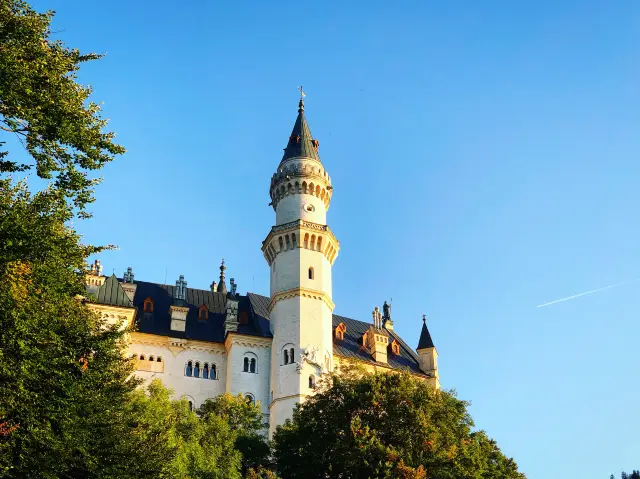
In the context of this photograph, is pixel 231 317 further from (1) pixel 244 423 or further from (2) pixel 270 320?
(1) pixel 244 423

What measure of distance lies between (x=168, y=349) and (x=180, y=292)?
6.22 metres

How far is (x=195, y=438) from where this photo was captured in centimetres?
4309

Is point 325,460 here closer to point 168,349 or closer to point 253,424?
point 253,424

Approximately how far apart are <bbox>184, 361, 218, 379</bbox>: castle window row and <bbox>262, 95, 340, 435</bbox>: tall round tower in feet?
16.9

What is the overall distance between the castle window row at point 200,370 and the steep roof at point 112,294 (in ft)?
24.0

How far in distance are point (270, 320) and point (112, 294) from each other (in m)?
13.6

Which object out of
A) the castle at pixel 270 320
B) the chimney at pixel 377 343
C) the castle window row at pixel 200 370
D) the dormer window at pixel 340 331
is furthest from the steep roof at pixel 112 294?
the chimney at pixel 377 343

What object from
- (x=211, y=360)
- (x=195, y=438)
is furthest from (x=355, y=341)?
(x=195, y=438)

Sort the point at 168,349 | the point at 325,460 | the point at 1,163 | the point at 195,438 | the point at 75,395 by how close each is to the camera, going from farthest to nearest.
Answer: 1. the point at 168,349
2. the point at 195,438
3. the point at 325,460
4. the point at 75,395
5. the point at 1,163

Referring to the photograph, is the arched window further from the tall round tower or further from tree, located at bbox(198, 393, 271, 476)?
tree, located at bbox(198, 393, 271, 476)

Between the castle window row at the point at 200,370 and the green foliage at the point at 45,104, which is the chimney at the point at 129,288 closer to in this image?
the castle window row at the point at 200,370

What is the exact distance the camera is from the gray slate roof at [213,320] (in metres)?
62.3

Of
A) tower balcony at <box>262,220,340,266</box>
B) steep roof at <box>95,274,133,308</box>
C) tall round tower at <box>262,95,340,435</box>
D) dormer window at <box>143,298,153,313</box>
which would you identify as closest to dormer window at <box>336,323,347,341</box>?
tall round tower at <box>262,95,340,435</box>

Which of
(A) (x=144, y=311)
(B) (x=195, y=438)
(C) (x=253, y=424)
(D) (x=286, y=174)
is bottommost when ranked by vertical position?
(B) (x=195, y=438)
